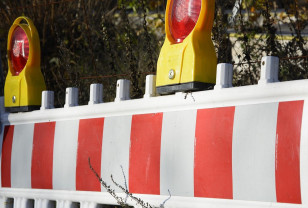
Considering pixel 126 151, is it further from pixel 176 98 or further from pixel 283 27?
pixel 283 27

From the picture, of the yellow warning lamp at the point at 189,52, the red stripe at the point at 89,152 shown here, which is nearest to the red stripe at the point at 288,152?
the yellow warning lamp at the point at 189,52

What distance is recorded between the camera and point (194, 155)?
2506 millimetres

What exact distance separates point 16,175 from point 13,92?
0.45 meters

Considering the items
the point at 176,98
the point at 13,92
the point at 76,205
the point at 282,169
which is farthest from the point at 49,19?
the point at 282,169

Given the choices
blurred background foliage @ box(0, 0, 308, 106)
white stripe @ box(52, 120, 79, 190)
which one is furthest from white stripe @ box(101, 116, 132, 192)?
blurred background foliage @ box(0, 0, 308, 106)

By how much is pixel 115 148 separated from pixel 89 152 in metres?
0.19

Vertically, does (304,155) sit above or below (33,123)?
below

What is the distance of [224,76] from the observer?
2.50m

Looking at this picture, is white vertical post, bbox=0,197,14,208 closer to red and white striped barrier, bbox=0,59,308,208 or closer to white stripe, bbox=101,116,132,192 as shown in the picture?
red and white striped barrier, bbox=0,59,308,208

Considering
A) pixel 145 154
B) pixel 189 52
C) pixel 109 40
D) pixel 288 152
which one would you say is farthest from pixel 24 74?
pixel 288 152

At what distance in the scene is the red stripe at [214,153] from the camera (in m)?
2.37

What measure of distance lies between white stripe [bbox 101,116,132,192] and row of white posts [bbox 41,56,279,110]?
0.38 feet

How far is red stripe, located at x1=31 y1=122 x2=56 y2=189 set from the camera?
10.8ft

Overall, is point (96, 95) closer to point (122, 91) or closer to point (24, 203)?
point (122, 91)
